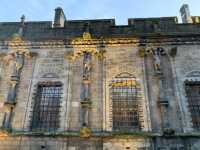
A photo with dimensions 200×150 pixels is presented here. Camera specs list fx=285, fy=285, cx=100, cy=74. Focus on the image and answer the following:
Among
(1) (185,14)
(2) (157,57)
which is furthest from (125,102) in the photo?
(1) (185,14)

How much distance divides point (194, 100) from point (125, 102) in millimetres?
2972

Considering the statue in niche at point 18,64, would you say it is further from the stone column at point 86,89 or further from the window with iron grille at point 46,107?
the stone column at point 86,89

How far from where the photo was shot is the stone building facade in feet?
37.3

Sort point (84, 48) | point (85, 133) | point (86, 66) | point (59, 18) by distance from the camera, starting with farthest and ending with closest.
A: 1. point (59, 18)
2. point (84, 48)
3. point (86, 66)
4. point (85, 133)

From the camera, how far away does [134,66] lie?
43.8 feet

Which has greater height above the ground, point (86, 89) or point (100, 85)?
point (100, 85)

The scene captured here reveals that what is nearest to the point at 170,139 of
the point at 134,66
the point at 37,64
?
the point at 134,66

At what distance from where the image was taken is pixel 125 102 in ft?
41.0

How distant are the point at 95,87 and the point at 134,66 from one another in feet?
6.96

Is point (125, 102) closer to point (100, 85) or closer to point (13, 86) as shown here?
point (100, 85)

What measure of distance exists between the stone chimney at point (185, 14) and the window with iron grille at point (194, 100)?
14.2ft

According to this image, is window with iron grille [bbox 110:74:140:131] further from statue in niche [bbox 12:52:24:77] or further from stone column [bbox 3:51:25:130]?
statue in niche [bbox 12:52:24:77]

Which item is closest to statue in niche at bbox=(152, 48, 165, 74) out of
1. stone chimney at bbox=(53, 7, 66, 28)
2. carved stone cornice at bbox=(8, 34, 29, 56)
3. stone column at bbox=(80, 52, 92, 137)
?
stone column at bbox=(80, 52, 92, 137)

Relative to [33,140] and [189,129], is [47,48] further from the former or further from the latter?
[189,129]
